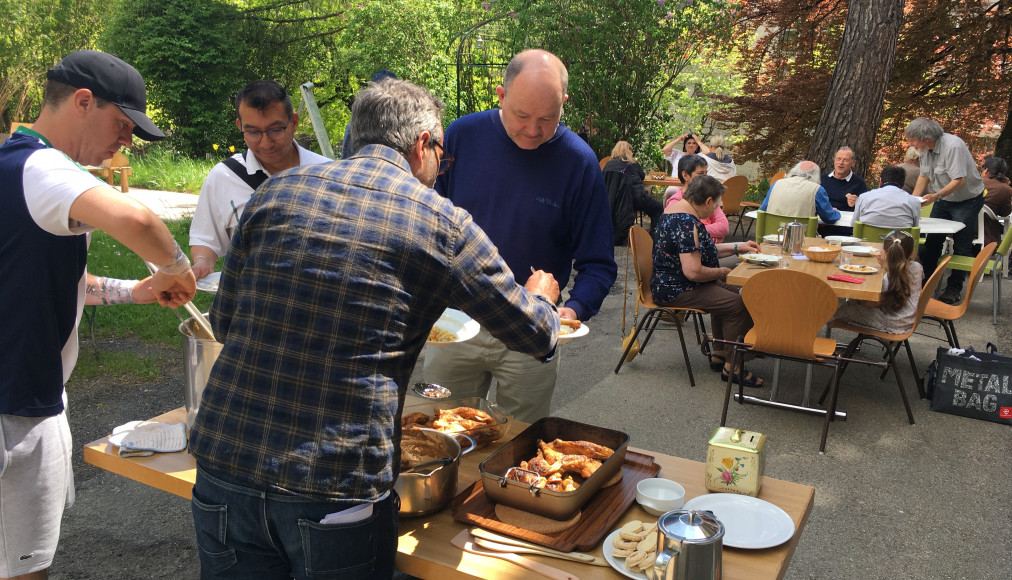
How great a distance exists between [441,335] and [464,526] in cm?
57

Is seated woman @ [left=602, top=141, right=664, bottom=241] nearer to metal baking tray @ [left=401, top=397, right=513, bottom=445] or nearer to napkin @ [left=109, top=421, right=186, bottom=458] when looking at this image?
metal baking tray @ [left=401, top=397, right=513, bottom=445]

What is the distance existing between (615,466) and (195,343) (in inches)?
45.2

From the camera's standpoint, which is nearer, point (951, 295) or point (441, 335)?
point (441, 335)

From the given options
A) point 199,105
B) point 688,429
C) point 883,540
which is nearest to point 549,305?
point 883,540

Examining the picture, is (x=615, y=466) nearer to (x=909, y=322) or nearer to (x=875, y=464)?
(x=875, y=464)

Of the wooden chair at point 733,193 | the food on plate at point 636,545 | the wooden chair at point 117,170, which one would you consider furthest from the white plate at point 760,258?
the wooden chair at point 117,170

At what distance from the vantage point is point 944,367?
16.5 feet

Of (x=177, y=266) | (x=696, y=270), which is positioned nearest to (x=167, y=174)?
(x=696, y=270)

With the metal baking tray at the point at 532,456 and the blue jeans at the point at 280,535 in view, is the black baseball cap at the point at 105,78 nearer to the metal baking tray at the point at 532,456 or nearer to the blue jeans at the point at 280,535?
the blue jeans at the point at 280,535

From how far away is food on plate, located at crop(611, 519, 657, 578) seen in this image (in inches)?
63.4

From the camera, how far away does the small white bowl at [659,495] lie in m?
1.84

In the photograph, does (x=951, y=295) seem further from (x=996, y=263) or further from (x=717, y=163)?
(x=717, y=163)

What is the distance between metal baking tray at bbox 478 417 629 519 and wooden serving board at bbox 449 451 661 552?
3 centimetres

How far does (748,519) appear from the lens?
1.84m
